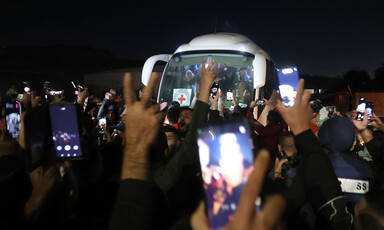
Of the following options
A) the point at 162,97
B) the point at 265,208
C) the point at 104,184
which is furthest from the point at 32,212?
the point at 162,97

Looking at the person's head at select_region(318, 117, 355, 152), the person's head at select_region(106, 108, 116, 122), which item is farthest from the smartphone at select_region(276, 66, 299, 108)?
the person's head at select_region(106, 108, 116, 122)

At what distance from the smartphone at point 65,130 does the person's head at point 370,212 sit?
1.88 meters

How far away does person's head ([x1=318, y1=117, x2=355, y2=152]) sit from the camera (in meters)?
2.54

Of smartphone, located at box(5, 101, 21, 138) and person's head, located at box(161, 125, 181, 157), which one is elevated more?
smartphone, located at box(5, 101, 21, 138)

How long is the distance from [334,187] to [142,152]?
1109 mm

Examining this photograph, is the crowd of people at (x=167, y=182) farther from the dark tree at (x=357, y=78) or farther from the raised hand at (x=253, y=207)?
the dark tree at (x=357, y=78)

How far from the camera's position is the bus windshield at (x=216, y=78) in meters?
7.77

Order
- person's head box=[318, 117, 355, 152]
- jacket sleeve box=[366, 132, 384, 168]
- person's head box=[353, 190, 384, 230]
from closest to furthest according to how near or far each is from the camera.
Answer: person's head box=[353, 190, 384, 230] → person's head box=[318, 117, 355, 152] → jacket sleeve box=[366, 132, 384, 168]

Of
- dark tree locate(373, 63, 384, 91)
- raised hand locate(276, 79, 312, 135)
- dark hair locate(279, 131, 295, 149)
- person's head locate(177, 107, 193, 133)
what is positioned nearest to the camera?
raised hand locate(276, 79, 312, 135)

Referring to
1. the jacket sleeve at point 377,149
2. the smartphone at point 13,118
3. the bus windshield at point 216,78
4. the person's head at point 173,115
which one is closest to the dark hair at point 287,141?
the jacket sleeve at point 377,149

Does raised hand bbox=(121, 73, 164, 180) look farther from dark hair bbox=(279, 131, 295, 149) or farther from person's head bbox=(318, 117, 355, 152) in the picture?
dark hair bbox=(279, 131, 295, 149)

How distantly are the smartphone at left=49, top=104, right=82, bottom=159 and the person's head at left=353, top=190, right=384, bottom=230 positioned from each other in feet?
6.17

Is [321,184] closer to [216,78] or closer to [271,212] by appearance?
[271,212]

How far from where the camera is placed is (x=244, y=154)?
1075mm
